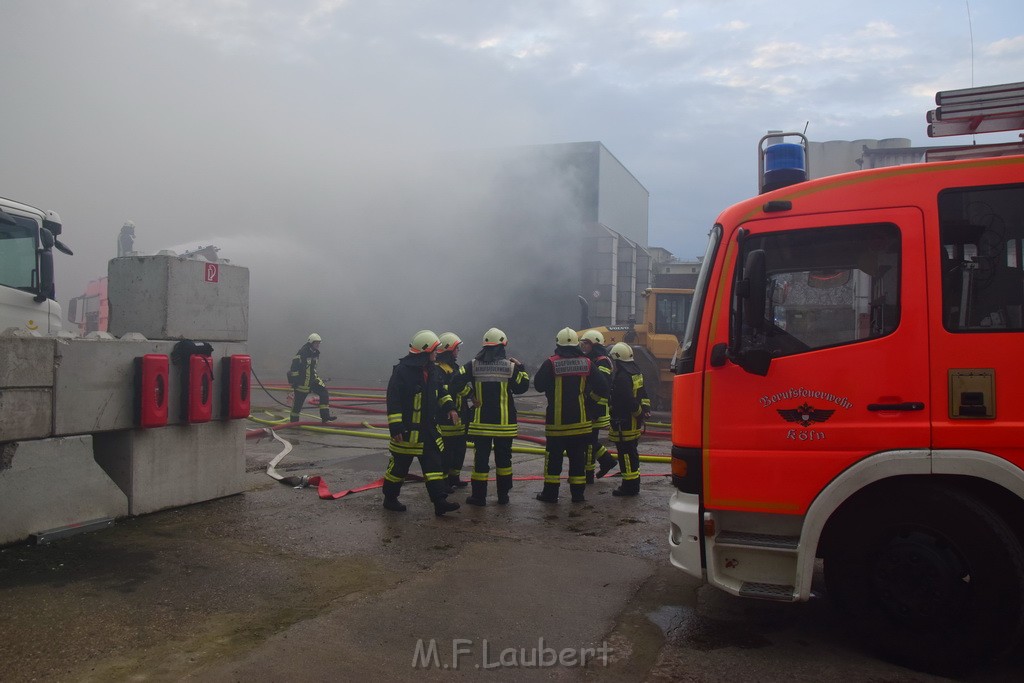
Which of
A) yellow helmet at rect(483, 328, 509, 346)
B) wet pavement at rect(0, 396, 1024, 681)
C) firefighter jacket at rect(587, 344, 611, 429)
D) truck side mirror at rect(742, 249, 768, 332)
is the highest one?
truck side mirror at rect(742, 249, 768, 332)

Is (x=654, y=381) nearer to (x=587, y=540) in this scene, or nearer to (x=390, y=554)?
(x=587, y=540)

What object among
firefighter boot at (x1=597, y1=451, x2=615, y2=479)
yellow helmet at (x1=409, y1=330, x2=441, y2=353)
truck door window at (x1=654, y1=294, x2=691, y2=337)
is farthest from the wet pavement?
truck door window at (x1=654, y1=294, x2=691, y2=337)

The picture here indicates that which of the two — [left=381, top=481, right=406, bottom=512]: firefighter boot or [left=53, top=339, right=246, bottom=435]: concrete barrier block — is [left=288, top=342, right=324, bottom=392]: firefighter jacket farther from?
[left=53, top=339, right=246, bottom=435]: concrete barrier block

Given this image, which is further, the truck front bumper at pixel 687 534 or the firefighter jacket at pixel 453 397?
the firefighter jacket at pixel 453 397

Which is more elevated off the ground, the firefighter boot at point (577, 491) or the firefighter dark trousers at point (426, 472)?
the firefighter dark trousers at point (426, 472)

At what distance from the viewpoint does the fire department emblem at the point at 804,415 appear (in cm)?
343

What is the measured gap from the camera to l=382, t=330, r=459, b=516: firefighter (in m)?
6.22

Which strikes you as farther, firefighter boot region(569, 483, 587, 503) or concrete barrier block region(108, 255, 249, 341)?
firefighter boot region(569, 483, 587, 503)

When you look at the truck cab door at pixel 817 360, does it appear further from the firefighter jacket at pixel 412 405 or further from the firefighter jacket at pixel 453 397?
the firefighter jacket at pixel 453 397

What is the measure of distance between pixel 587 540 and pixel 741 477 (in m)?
2.23

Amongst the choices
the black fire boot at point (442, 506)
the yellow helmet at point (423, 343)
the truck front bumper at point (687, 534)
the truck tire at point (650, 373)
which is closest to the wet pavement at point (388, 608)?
the black fire boot at point (442, 506)

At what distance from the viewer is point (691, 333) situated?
3824 mm

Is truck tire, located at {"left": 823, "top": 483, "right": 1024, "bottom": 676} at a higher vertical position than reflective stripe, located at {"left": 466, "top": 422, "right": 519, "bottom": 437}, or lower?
lower

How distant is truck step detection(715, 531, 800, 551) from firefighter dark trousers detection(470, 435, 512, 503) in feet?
A: 10.6
